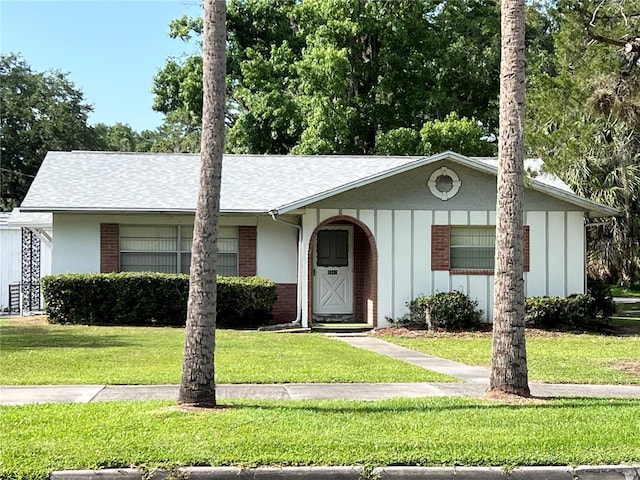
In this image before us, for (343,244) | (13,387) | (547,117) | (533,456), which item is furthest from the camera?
(343,244)

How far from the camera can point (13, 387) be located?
1023 centimetres

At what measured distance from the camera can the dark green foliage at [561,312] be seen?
65.2ft

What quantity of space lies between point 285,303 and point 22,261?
904 centimetres

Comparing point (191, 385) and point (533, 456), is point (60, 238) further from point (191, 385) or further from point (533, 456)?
point (533, 456)

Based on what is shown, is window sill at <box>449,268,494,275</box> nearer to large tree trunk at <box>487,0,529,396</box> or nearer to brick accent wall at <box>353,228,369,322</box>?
brick accent wall at <box>353,228,369,322</box>

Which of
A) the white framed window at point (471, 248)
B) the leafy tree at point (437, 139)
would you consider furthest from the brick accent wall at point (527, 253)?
the leafy tree at point (437, 139)

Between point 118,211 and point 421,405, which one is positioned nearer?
point 421,405

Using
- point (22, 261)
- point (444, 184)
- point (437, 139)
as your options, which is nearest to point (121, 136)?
point (437, 139)

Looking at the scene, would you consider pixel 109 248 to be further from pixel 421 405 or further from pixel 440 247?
pixel 421 405

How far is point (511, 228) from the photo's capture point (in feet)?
A: 31.0

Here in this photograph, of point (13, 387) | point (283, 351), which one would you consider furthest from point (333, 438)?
point (283, 351)

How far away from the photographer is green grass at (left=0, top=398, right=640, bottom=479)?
6793 mm

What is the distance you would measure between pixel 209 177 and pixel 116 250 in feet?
43.4

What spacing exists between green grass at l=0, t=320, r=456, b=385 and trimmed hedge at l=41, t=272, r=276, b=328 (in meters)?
1.53
